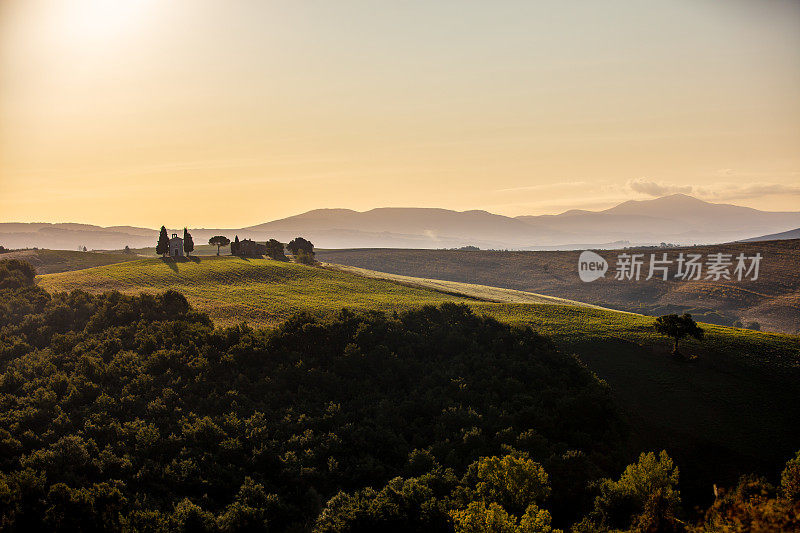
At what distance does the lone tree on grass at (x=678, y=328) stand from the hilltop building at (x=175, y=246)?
399ft

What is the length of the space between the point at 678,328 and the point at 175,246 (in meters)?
125

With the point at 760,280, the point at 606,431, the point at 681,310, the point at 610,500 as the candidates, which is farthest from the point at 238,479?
the point at 760,280

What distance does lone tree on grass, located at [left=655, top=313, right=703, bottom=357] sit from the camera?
62.6 metres

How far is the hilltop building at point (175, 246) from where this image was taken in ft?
415

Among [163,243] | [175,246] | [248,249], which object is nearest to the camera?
[163,243]

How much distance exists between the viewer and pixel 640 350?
65625mm

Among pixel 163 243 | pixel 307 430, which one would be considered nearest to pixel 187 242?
pixel 163 243

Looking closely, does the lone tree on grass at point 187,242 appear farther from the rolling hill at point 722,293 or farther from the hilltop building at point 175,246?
the rolling hill at point 722,293

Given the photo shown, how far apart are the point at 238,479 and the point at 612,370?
4922 cm

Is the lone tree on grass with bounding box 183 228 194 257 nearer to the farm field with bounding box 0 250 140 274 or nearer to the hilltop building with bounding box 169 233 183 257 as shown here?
the hilltop building with bounding box 169 233 183 257

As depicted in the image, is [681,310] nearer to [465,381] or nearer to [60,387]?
[465,381]

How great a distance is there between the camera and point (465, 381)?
54.4 metres

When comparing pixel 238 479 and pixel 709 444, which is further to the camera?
pixel 709 444

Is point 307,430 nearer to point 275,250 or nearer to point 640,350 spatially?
point 640,350
